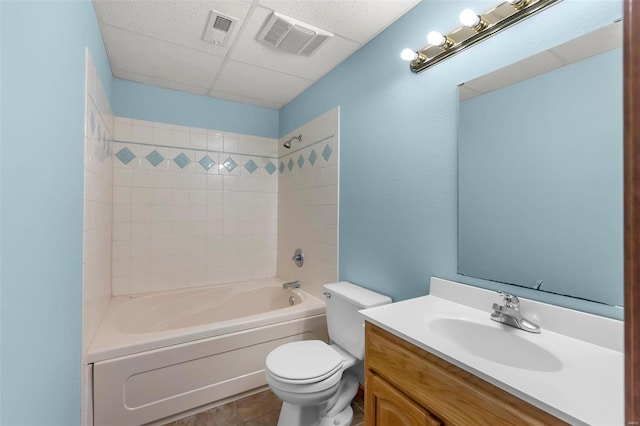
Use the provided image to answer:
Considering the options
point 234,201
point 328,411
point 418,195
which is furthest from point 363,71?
point 328,411

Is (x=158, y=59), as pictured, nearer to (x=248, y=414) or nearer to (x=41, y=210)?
(x=41, y=210)

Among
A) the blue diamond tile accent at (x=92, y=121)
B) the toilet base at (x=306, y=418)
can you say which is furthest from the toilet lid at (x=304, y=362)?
the blue diamond tile accent at (x=92, y=121)

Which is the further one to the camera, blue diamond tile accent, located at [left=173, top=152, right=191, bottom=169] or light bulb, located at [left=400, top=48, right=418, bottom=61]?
blue diamond tile accent, located at [left=173, top=152, right=191, bottom=169]

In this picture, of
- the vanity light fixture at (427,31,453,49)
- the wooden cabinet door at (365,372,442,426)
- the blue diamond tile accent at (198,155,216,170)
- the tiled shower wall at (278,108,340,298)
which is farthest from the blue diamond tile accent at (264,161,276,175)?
the wooden cabinet door at (365,372,442,426)

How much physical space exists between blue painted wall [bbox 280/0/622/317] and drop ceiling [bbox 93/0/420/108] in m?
0.18

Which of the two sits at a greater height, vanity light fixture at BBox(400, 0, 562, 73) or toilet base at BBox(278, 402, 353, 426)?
vanity light fixture at BBox(400, 0, 562, 73)

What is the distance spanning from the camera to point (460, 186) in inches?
50.5

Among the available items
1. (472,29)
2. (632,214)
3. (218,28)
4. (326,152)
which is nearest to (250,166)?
(326,152)

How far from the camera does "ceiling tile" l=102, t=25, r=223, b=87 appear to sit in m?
1.79

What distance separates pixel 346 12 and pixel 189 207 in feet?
6.76

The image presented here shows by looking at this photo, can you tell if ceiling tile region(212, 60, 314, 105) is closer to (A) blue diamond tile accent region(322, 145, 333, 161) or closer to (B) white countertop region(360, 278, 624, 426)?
(A) blue diamond tile accent region(322, 145, 333, 161)

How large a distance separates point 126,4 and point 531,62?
77.3 inches

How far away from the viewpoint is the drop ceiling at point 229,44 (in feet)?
4.88

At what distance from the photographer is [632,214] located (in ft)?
1.14
